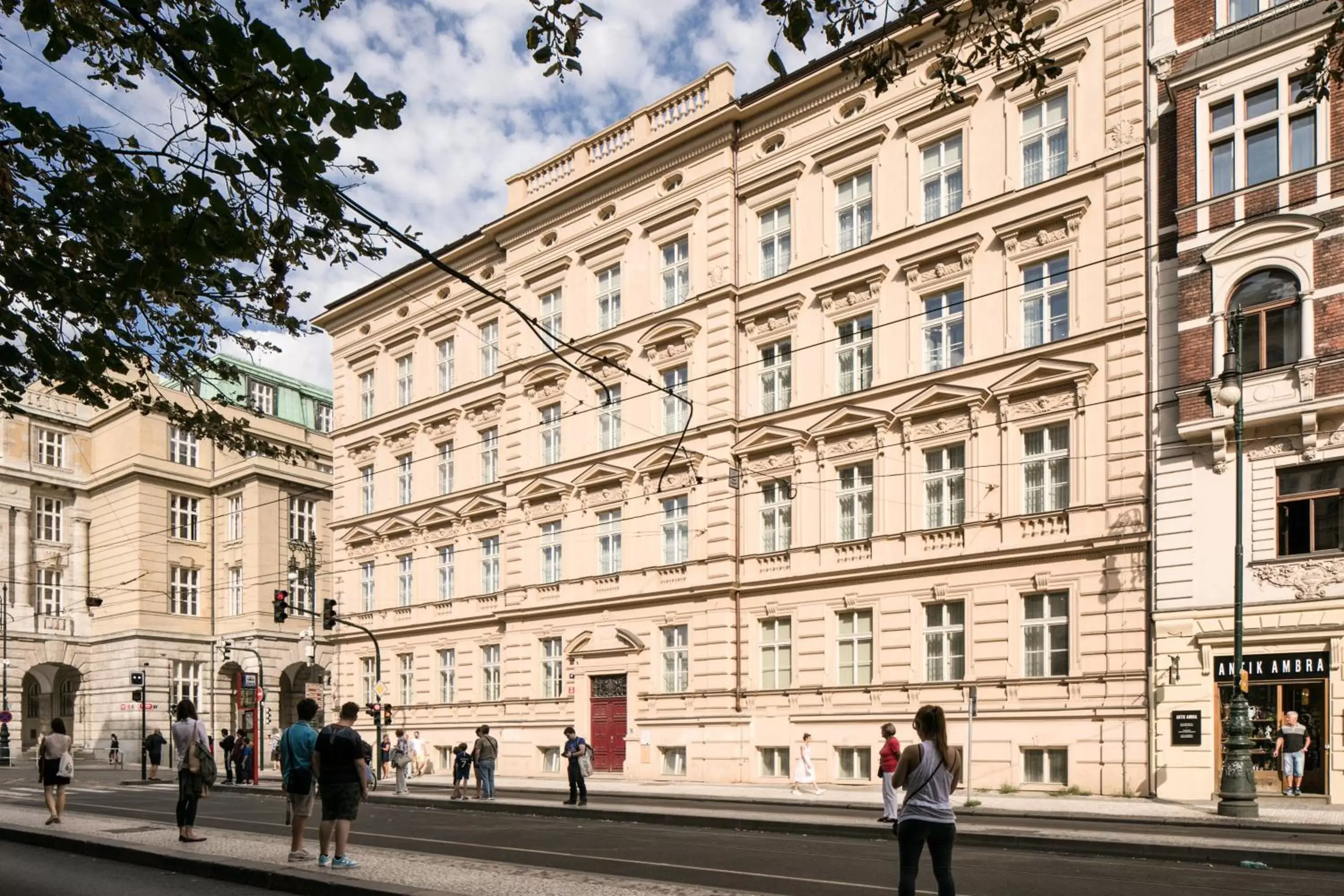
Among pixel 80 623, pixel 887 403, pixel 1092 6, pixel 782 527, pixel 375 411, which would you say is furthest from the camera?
pixel 80 623

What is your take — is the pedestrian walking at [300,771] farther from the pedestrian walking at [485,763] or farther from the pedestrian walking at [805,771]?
the pedestrian walking at [805,771]

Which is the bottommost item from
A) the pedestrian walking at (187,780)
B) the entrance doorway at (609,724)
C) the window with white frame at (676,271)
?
the entrance doorway at (609,724)

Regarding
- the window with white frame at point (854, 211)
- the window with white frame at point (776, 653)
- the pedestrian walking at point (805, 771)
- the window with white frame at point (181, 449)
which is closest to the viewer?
the pedestrian walking at point (805, 771)

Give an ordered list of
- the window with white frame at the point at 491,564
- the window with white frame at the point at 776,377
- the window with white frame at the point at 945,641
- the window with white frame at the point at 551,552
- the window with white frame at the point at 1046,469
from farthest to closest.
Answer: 1. the window with white frame at the point at 491,564
2. the window with white frame at the point at 551,552
3. the window with white frame at the point at 776,377
4. the window with white frame at the point at 945,641
5. the window with white frame at the point at 1046,469

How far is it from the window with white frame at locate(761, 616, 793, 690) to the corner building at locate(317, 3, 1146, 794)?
0.25 ft

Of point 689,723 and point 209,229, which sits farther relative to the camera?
point 689,723

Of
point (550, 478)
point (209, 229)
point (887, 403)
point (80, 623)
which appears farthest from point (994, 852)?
point (80, 623)

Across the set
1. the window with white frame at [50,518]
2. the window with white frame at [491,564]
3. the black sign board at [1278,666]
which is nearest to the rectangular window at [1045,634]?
the black sign board at [1278,666]

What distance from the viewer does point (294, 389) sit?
248 feet

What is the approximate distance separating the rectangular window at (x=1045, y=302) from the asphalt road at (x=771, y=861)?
46.1 feet

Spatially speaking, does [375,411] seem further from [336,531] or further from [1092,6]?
[1092,6]

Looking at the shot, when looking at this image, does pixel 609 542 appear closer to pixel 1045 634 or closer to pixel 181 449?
pixel 1045 634

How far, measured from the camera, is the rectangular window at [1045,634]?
27.3 meters

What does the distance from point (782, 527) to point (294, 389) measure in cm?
4985
